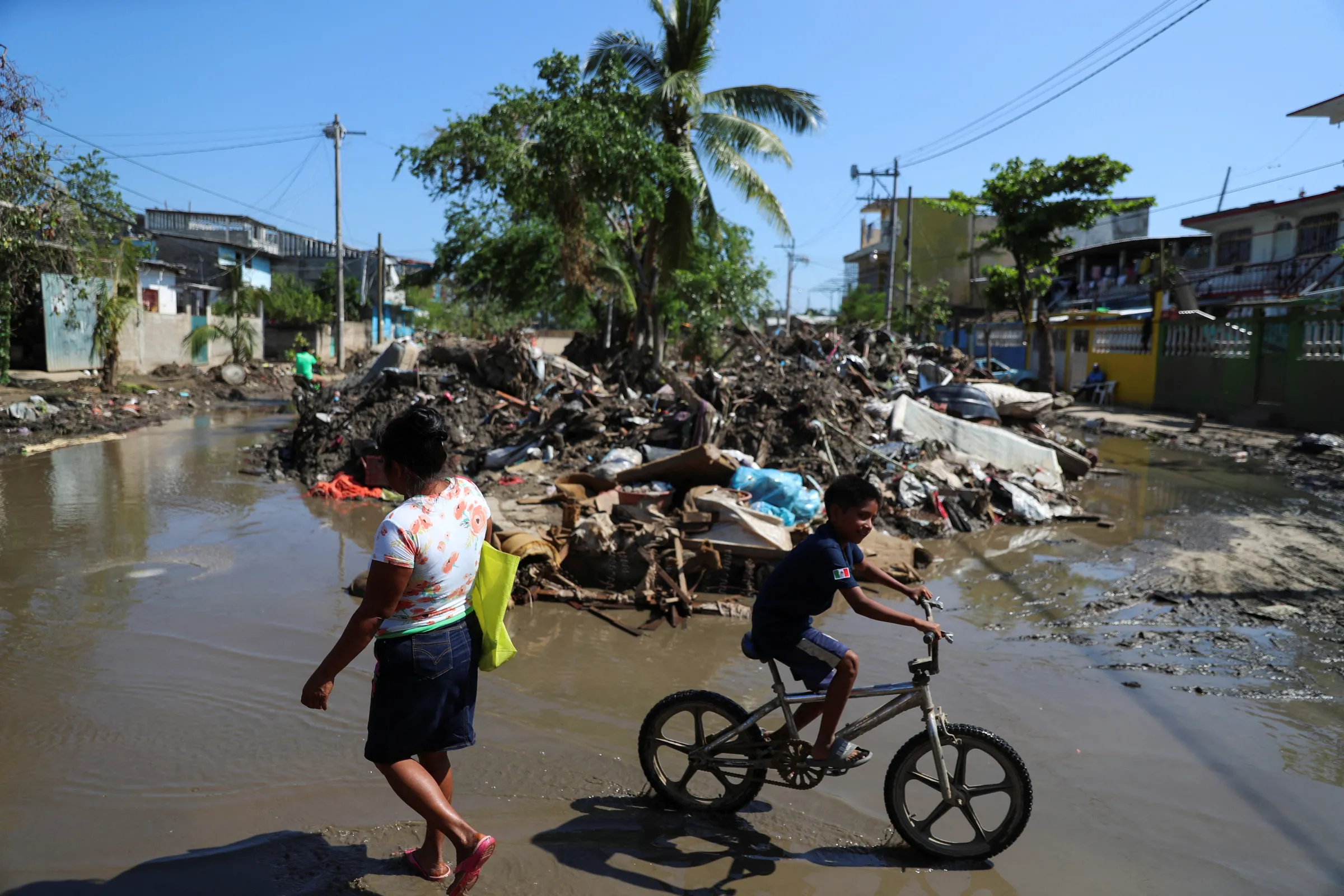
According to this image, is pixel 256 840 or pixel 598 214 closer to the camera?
pixel 256 840

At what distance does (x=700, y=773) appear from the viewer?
12.7ft

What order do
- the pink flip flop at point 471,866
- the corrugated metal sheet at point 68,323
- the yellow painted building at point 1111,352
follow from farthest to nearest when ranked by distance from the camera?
the yellow painted building at point 1111,352 → the corrugated metal sheet at point 68,323 → the pink flip flop at point 471,866

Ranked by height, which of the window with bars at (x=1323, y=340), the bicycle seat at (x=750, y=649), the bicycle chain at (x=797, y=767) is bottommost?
the bicycle chain at (x=797, y=767)

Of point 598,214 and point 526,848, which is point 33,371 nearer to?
point 598,214

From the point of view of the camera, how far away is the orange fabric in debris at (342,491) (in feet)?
36.1

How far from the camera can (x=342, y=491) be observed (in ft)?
36.4

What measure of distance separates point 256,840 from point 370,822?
1.30 feet

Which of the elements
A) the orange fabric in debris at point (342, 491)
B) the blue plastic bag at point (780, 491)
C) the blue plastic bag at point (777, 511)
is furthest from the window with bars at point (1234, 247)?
the orange fabric in debris at point (342, 491)

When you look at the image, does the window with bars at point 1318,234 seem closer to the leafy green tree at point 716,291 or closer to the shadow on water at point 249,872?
the leafy green tree at point 716,291

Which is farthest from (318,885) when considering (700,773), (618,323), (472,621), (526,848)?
(618,323)

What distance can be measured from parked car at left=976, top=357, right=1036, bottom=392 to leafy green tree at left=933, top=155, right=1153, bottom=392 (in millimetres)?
757

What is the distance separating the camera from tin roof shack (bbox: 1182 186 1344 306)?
27.1 metres

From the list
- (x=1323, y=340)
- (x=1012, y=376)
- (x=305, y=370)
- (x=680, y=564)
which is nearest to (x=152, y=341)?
(x=305, y=370)

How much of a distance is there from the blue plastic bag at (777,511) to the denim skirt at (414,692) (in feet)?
16.8
